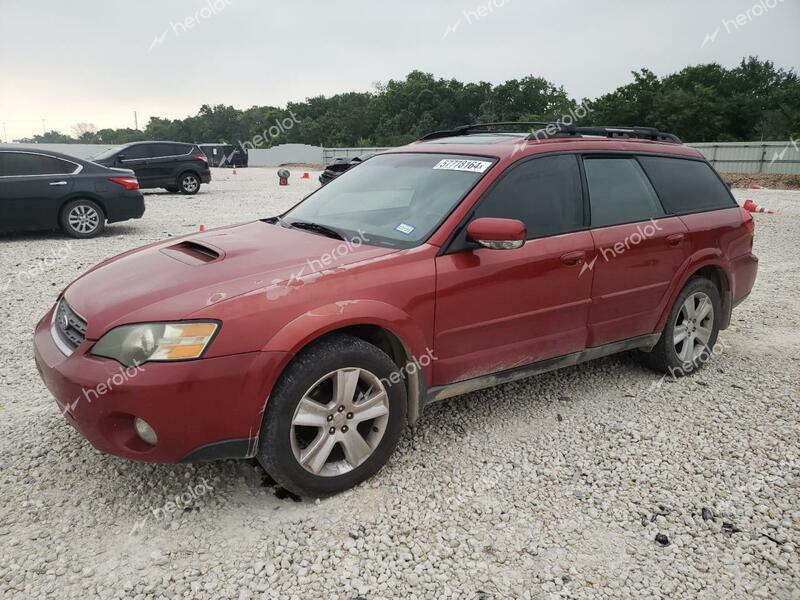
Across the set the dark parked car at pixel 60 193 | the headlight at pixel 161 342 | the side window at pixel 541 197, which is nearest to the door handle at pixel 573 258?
the side window at pixel 541 197

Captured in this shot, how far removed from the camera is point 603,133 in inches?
170

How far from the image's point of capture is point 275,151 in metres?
59.3

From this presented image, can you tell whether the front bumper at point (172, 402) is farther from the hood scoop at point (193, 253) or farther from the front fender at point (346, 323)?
the hood scoop at point (193, 253)

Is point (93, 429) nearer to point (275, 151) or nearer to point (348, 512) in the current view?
point (348, 512)

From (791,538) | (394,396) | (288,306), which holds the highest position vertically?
(288,306)

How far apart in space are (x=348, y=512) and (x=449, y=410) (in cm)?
125

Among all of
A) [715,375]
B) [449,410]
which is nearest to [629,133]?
[715,375]

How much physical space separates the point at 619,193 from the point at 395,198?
5.06 ft

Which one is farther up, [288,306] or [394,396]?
[288,306]

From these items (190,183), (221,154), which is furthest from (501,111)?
(190,183)

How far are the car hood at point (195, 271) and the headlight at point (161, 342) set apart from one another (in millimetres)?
48

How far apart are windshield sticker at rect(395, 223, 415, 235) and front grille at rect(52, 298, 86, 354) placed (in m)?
1.62

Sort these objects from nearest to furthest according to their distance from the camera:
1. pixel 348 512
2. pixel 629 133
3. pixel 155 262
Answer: pixel 348 512
pixel 155 262
pixel 629 133

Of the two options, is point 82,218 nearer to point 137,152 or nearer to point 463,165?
point 137,152
